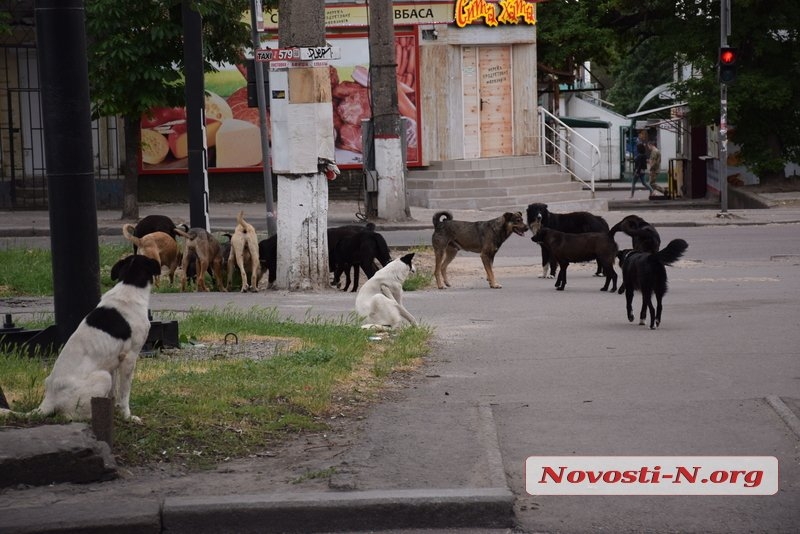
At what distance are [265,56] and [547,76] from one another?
1035 inches

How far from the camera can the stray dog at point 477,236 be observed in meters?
16.5

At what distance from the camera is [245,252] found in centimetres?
1587

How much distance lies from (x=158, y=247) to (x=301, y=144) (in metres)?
2.34

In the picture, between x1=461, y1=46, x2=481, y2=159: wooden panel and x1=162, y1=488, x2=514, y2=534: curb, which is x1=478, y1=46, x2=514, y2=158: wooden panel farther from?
x1=162, y1=488, x2=514, y2=534: curb

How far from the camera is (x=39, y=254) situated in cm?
1862

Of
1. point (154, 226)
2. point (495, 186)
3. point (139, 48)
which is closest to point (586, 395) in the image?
point (154, 226)

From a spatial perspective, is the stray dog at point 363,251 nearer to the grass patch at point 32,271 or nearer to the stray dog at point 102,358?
the grass patch at point 32,271

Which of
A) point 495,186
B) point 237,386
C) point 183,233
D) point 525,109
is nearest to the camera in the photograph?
point 237,386

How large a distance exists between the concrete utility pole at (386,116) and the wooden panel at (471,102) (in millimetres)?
5990

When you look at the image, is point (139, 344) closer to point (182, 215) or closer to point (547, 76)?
point (182, 215)

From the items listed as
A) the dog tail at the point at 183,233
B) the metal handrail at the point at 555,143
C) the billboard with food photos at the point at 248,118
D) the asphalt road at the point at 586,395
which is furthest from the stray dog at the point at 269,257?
the metal handrail at the point at 555,143

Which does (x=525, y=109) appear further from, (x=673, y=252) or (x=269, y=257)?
(x=673, y=252)

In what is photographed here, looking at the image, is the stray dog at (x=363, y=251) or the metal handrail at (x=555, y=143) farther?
the metal handrail at (x=555, y=143)

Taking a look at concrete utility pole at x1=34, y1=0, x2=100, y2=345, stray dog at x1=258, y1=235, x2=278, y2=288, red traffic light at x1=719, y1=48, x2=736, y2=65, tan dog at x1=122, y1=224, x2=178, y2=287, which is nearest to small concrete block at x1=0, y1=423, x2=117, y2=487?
concrete utility pole at x1=34, y1=0, x2=100, y2=345
